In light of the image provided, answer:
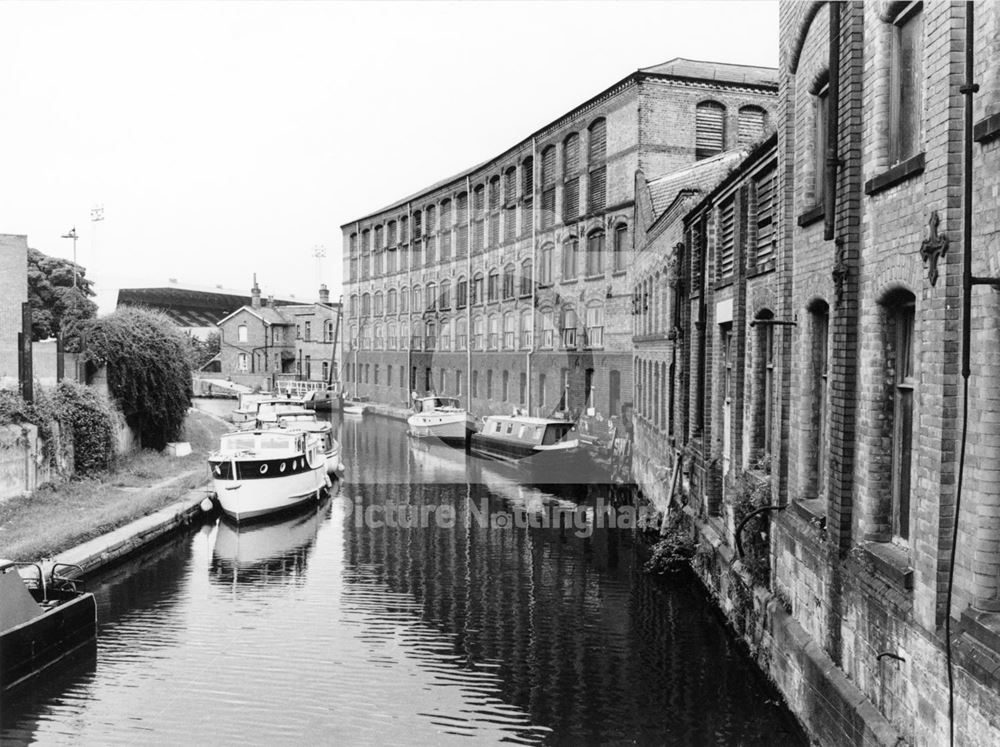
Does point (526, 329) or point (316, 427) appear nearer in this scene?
point (316, 427)

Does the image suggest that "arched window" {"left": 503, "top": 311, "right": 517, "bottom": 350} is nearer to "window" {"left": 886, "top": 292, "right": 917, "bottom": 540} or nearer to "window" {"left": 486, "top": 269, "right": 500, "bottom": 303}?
"window" {"left": 486, "top": 269, "right": 500, "bottom": 303}

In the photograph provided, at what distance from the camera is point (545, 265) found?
3688 cm

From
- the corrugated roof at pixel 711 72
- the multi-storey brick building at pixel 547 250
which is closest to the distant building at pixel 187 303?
the multi-storey brick building at pixel 547 250

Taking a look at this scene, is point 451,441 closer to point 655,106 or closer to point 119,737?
point 655,106

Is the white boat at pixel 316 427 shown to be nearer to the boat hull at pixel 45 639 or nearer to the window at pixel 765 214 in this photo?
the boat hull at pixel 45 639

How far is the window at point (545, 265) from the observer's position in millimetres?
36438

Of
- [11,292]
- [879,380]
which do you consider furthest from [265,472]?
[879,380]

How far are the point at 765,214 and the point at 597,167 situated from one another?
21.5m

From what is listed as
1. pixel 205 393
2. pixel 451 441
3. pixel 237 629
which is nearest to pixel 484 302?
pixel 451 441

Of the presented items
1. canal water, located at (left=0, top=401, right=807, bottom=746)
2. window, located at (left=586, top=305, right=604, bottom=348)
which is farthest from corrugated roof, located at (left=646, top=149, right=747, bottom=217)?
canal water, located at (left=0, top=401, right=807, bottom=746)

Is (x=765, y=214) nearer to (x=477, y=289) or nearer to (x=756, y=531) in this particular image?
(x=756, y=531)

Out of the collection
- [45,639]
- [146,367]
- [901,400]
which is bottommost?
[45,639]

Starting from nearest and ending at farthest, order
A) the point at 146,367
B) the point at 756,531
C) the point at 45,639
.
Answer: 1. the point at 756,531
2. the point at 45,639
3. the point at 146,367

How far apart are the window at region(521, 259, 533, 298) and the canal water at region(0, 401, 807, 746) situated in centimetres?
2024
